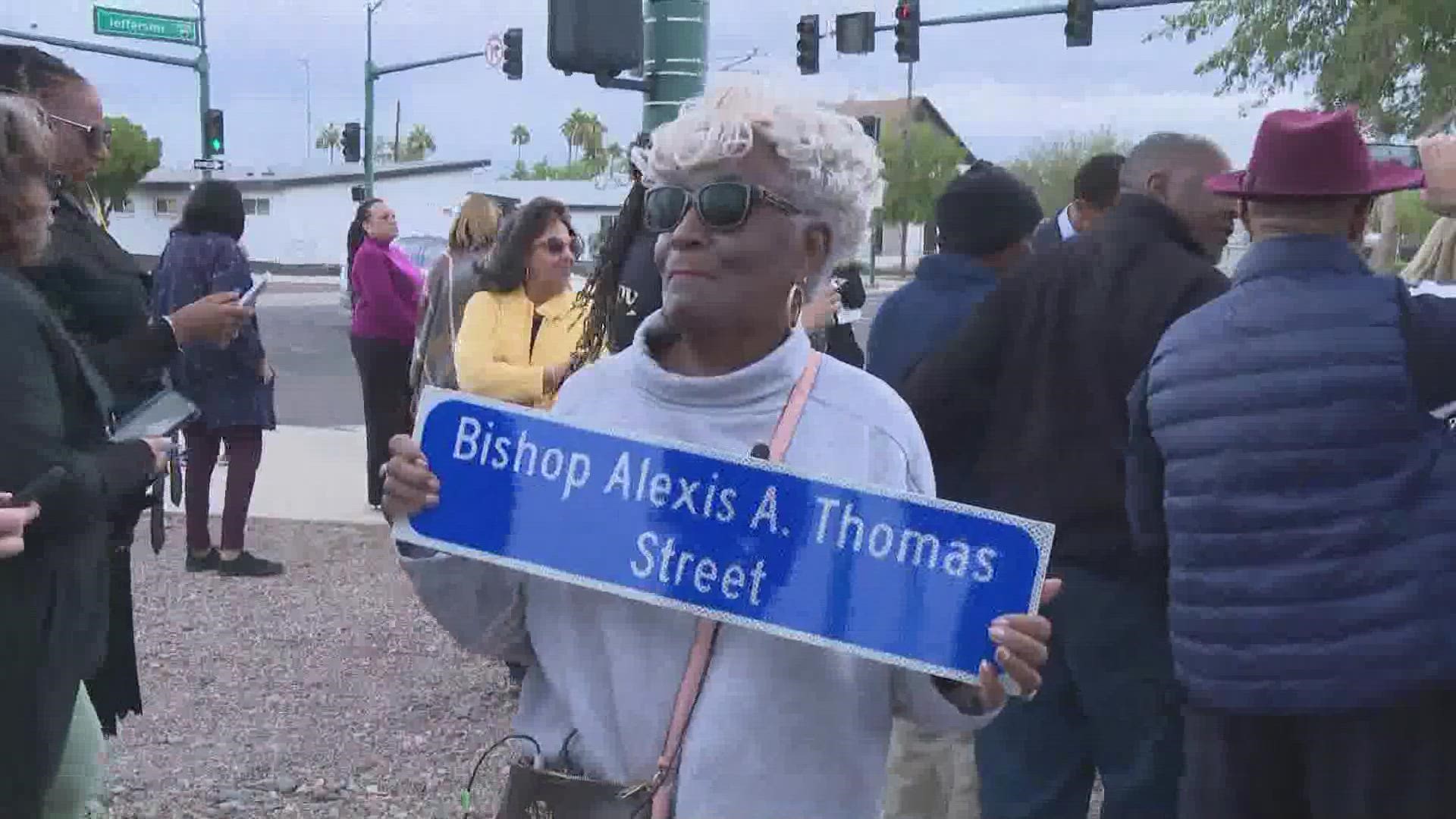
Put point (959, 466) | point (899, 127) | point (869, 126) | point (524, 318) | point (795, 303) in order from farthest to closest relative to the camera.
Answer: point (899, 127) → point (869, 126) → point (524, 318) → point (959, 466) → point (795, 303)

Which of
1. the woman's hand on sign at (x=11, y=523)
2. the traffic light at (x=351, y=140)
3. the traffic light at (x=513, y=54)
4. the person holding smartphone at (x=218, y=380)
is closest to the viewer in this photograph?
the woman's hand on sign at (x=11, y=523)

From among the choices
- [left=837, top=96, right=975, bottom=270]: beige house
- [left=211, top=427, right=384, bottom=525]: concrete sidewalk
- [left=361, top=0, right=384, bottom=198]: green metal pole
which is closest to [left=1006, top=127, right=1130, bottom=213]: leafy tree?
[left=837, top=96, right=975, bottom=270]: beige house

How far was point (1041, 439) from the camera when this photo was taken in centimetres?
354

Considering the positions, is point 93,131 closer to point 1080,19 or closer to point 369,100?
point 1080,19

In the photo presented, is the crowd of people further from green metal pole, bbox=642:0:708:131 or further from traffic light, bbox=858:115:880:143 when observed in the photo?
green metal pole, bbox=642:0:708:131

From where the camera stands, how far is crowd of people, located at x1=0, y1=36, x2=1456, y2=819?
202 cm

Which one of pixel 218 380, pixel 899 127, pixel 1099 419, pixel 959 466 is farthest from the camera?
pixel 899 127

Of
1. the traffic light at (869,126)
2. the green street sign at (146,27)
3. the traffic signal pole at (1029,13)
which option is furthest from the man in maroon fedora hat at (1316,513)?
the green street sign at (146,27)

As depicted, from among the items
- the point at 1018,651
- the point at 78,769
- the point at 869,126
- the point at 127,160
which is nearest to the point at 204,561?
the point at 869,126

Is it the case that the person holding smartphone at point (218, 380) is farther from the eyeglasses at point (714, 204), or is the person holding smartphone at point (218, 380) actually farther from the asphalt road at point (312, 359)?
the eyeglasses at point (714, 204)

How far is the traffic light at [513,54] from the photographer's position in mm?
27891

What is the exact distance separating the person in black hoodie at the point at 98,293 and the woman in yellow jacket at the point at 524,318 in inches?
58.4

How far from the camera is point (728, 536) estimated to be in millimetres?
2006

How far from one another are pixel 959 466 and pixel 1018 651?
1.91m
